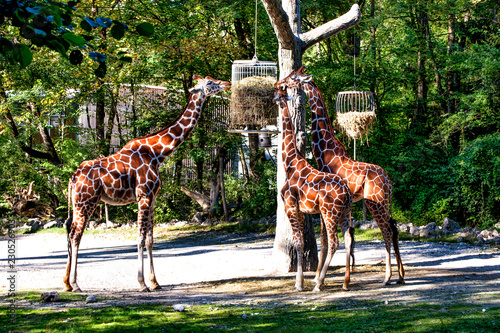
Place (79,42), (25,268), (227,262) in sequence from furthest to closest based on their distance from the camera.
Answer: (227,262)
(25,268)
(79,42)

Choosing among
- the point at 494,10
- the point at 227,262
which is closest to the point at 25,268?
the point at 227,262

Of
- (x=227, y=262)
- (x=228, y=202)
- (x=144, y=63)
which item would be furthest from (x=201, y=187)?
(x=227, y=262)

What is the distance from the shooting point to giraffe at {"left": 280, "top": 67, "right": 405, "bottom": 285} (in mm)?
8344

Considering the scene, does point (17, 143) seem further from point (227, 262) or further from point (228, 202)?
point (227, 262)

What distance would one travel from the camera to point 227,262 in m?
11.4

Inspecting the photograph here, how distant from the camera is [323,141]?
347 inches

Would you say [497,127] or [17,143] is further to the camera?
[17,143]

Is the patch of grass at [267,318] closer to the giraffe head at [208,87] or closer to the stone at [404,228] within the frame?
the giraffe head at [208,87]

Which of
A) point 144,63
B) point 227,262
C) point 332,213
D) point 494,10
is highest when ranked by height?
point 494,10

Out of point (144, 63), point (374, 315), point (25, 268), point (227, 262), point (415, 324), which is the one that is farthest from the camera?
point (144, 63)

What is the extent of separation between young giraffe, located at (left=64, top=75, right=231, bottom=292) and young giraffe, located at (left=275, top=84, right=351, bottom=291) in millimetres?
A: 1540

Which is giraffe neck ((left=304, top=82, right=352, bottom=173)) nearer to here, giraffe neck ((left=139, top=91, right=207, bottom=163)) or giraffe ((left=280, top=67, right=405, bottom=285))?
giraffe ((left=280, top=67, right=405, bottom=285))

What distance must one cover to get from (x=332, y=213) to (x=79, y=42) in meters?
5.06

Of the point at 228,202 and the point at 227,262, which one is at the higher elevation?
the point at 228,202
